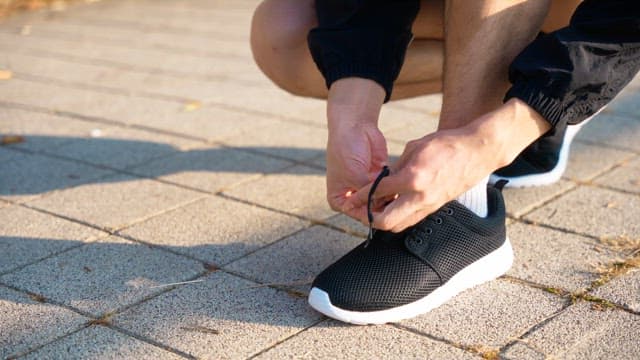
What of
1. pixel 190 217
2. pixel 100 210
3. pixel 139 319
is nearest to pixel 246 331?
pixel 139 319

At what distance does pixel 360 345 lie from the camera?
1626 mm

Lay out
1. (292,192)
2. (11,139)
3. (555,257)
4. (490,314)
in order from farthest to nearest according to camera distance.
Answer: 1. (11,139)
2. (292,192)
3. (555,257)
4. (490,314)

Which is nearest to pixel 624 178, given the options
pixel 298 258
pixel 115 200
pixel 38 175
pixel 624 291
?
pixel 624 291

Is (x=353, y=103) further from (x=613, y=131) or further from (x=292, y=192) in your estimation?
(x=613, y=131)

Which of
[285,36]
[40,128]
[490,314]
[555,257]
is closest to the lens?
[490,314]

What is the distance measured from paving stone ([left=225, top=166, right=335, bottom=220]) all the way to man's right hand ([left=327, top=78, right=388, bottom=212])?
0.47 meters

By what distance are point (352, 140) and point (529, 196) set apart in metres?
0.78

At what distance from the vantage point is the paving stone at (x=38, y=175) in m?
2.51

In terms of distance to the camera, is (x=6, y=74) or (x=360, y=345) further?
(x=6, y=74)

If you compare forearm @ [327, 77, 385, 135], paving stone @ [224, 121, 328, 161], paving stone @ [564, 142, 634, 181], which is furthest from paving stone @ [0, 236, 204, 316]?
paving stone @ [564, 142, 634, 181]

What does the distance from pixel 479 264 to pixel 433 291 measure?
0.14m

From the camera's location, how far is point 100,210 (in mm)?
2340

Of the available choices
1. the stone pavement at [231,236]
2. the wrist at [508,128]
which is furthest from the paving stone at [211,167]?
the wrist at [508,128]

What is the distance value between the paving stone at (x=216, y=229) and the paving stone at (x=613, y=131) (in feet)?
3.67
